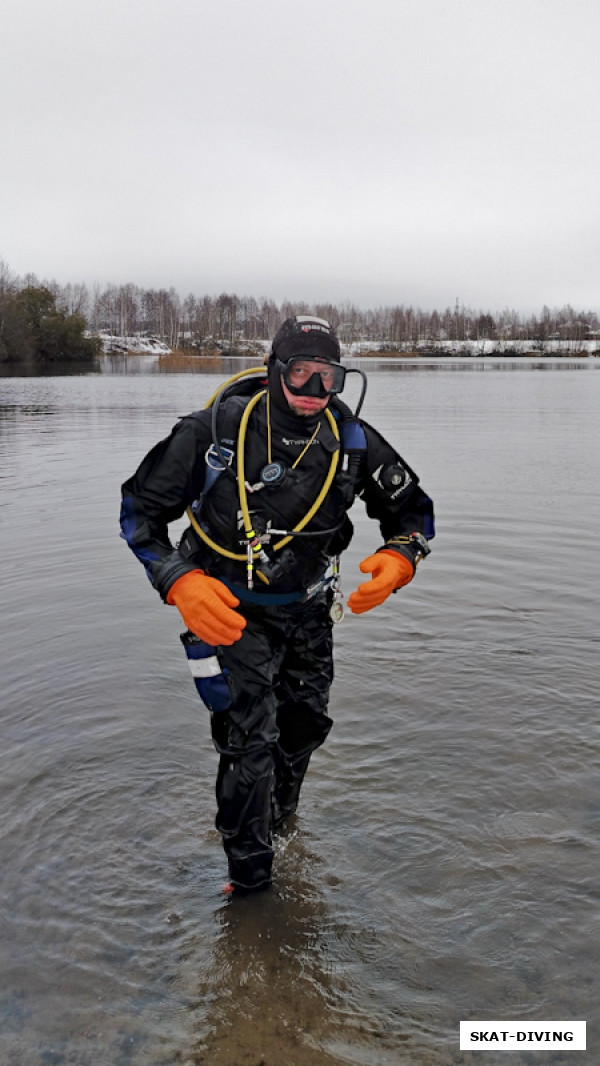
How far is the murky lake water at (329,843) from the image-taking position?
2.71 meters

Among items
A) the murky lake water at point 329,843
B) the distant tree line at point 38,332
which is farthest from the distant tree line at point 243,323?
the murky lake water at point 329,843

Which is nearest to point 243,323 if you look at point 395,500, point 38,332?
point 38,332

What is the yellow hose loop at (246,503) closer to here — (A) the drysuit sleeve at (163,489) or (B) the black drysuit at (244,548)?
(B) the black drysuit at (244,548)

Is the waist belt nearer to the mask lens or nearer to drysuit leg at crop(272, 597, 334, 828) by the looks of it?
drysuit leg at crop(272, 597, 334, 828)

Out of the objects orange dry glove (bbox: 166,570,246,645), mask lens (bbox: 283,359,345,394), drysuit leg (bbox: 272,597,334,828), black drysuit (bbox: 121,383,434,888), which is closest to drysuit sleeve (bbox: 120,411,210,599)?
black drysuit (bbox: 121,383,434,888)

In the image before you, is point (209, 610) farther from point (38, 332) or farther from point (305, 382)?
point (38, 332)

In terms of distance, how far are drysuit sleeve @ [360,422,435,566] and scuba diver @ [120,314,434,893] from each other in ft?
0.03

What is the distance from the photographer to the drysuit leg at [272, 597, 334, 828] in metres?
3.45

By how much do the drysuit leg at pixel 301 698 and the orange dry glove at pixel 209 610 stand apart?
0.50 meters

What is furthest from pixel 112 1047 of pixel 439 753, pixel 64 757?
pixel 439 753

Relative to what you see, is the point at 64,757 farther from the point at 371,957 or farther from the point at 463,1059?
the point at 463,1059

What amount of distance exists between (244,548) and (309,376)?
72cm

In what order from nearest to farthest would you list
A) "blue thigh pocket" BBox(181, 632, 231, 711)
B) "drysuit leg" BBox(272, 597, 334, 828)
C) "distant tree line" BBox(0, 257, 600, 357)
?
"blue thigh pocket" BBox(181, 632, 231, 711) < "drysuit leg" BBox(272, 597, 334, 828) < "distant tree line" BBox(0, 257, 600, 357)

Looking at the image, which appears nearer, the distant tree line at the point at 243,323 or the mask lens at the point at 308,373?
the mask lens at the point at 308,373
